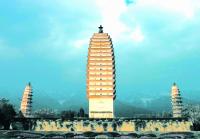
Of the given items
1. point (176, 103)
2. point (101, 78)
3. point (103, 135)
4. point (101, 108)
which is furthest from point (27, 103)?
point (103, 135)

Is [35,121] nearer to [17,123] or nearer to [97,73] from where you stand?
[17,123]

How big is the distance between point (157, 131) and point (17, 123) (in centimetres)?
2141

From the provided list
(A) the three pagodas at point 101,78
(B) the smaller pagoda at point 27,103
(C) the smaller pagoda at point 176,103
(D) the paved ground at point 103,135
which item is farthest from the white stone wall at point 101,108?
(B) the smaller pagoda at point 27,103

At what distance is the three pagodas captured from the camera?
7664 centimetres

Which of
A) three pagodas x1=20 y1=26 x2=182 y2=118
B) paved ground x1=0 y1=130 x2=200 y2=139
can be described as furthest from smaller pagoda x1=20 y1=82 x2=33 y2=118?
paved ground x1=0 y1=130 x2=200 y2=139

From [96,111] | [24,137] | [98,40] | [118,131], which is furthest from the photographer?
[98,40]

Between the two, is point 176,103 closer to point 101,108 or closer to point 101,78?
point 101,78

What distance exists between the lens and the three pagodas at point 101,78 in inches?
3017

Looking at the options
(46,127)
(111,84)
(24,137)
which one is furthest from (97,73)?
(24,137)

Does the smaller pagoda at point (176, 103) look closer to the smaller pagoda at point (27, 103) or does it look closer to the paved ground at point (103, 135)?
the paved ground at point (103, 135)

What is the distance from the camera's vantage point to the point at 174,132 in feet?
194

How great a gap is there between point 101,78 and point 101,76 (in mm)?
433

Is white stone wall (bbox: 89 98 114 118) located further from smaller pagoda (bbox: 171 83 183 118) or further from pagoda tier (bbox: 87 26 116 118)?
smaller pagoda (bbox: 171 83 183 118)

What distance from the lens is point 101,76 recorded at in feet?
262
